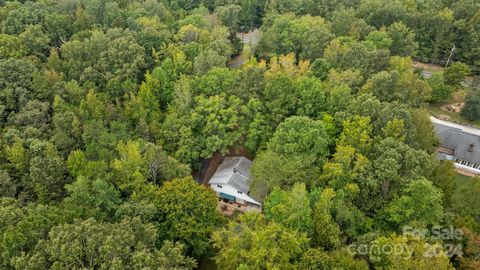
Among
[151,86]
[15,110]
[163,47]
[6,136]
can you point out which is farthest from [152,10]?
[6,136]

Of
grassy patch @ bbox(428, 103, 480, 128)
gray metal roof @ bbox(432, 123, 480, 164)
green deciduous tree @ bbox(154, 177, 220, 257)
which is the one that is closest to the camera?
green deciduous tree @ bbox(154, 177, 220, 257)

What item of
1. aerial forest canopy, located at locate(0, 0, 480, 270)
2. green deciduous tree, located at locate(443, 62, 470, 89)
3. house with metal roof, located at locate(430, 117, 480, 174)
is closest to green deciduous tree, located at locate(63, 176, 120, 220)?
aerial forest canopy, located at locate(0, 0, 480, 270)

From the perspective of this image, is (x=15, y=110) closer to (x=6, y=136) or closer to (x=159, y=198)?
(x=6, y=136)

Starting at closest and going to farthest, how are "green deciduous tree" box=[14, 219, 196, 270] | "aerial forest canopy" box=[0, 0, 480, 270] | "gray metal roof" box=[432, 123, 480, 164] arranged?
"green deciduous tree" box=[14, 219, 196, 270] → "aerial forest canopy" box=[0, 0, 480, 270] → "gray metal roof" box=[432, 123, 480, 164]

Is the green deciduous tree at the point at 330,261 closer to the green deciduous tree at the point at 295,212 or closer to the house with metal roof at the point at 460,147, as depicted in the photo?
the green deciduous tree at the point at 295,212

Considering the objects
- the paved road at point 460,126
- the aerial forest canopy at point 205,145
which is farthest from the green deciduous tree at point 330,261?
the paved road at point 460,126

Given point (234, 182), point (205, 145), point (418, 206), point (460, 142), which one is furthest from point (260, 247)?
point (460, 142)

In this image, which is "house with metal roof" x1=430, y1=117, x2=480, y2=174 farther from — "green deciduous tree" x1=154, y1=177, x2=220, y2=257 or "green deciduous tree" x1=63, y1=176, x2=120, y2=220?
"green deciduous tree" x1=63, y1=176, x2=120, y2=220
